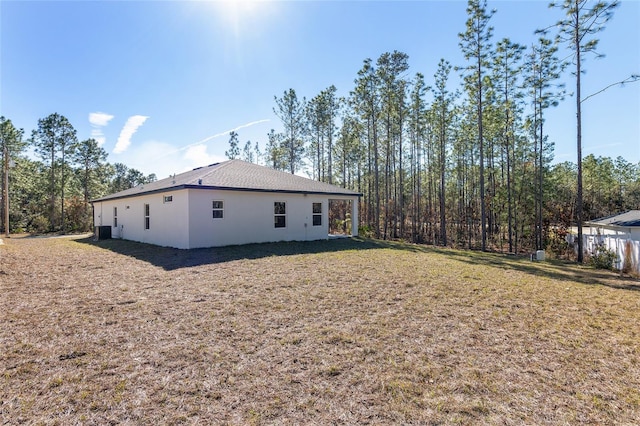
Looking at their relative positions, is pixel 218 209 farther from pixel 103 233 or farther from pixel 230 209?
pixel 103 233

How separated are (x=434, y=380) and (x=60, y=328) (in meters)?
4.58

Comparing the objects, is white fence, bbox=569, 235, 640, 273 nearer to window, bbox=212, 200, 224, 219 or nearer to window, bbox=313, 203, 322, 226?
window, bbox=313, 203, 322, 226

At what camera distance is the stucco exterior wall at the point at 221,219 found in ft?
37.1

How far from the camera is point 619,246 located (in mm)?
9617

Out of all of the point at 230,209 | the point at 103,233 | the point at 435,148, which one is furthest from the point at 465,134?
the point at 103,233

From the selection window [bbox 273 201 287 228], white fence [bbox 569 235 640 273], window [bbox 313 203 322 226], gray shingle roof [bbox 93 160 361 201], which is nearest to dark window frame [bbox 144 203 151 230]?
gray shingle roof [bbox 93 160 361 201]

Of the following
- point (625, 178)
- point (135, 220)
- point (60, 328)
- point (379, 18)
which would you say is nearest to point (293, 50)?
point (379, 18)

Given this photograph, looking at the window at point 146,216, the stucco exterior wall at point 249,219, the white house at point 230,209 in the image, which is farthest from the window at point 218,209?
the window at point 146,216

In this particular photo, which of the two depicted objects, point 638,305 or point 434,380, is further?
point 638,305

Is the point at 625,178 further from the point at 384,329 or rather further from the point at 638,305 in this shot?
the point at 384,329

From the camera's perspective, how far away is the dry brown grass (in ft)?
7.82

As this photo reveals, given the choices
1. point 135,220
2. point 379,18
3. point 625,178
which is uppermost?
point 379,18

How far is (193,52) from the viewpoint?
11422 millimetres

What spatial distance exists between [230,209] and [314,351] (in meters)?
9.56
